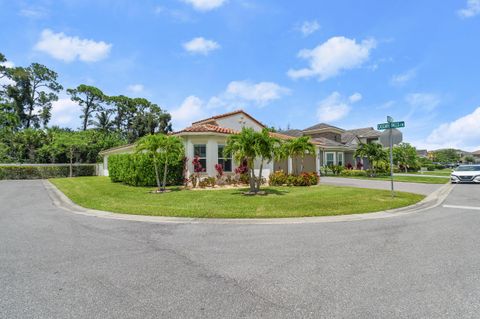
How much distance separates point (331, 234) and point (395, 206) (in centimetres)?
512

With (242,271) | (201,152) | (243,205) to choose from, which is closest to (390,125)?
(243,205)

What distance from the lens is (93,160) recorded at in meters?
39.5

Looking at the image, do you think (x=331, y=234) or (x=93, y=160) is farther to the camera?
(x=93, y=160)

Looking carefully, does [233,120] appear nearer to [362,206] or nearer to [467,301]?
[362,206]

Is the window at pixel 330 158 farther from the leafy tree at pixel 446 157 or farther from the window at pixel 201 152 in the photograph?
the leafy tree at pixel 446 157

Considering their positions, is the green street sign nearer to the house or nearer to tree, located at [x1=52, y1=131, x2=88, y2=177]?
the house

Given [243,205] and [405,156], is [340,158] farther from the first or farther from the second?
[243,205]

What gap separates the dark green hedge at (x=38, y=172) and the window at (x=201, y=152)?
26615 millimetres

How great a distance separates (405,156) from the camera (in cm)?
3828

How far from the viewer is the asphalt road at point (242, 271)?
3.13 meters

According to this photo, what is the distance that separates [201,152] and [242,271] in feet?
42.0

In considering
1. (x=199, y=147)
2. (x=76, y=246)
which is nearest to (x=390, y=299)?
(x=76, y=246)

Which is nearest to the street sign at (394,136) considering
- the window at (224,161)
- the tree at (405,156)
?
the window at (224,161)

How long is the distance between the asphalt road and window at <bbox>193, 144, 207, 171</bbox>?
370 inches
